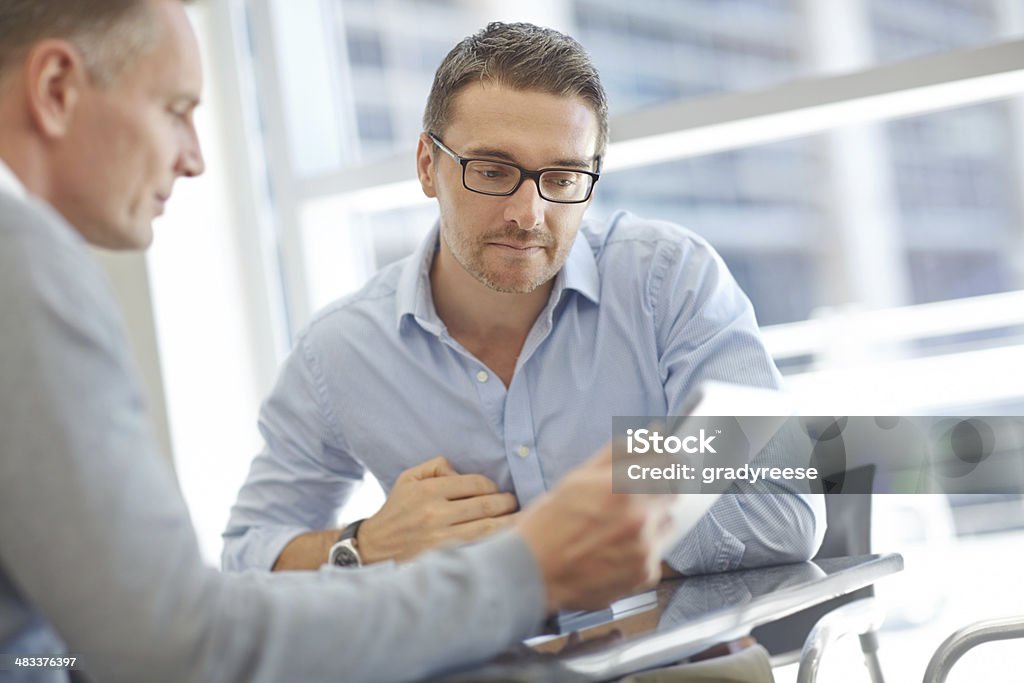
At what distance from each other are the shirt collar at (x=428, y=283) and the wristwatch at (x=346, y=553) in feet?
1.29

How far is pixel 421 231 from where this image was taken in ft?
10.2

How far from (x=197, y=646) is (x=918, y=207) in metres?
6.04

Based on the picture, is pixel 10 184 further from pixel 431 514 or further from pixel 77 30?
pixel 431 514

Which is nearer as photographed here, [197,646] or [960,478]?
[197,646]

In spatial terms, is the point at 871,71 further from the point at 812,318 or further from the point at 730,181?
the point at 730,181

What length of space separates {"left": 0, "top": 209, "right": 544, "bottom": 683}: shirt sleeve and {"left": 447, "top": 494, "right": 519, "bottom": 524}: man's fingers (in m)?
0.59

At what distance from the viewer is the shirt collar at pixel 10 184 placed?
0.77m

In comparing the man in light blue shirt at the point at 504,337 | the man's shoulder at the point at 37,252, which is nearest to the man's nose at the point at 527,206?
the man in light blue shirt at the point at 504,337

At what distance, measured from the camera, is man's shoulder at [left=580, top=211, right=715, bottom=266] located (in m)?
1.68

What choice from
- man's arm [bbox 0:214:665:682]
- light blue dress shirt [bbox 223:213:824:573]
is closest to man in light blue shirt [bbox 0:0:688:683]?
man's arm [bbox 0:214:665:682]

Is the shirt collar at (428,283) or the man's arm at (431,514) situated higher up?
the shirt collar at (428,283)

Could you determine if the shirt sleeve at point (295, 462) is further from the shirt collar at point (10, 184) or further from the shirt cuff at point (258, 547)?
the shirt collar at point (10, 184)

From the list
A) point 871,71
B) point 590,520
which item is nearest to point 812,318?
point 871,71

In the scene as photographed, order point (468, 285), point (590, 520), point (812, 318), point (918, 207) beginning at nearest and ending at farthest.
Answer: point (590, 520), point (468, 285), point (812, 318), point (918, 207)
